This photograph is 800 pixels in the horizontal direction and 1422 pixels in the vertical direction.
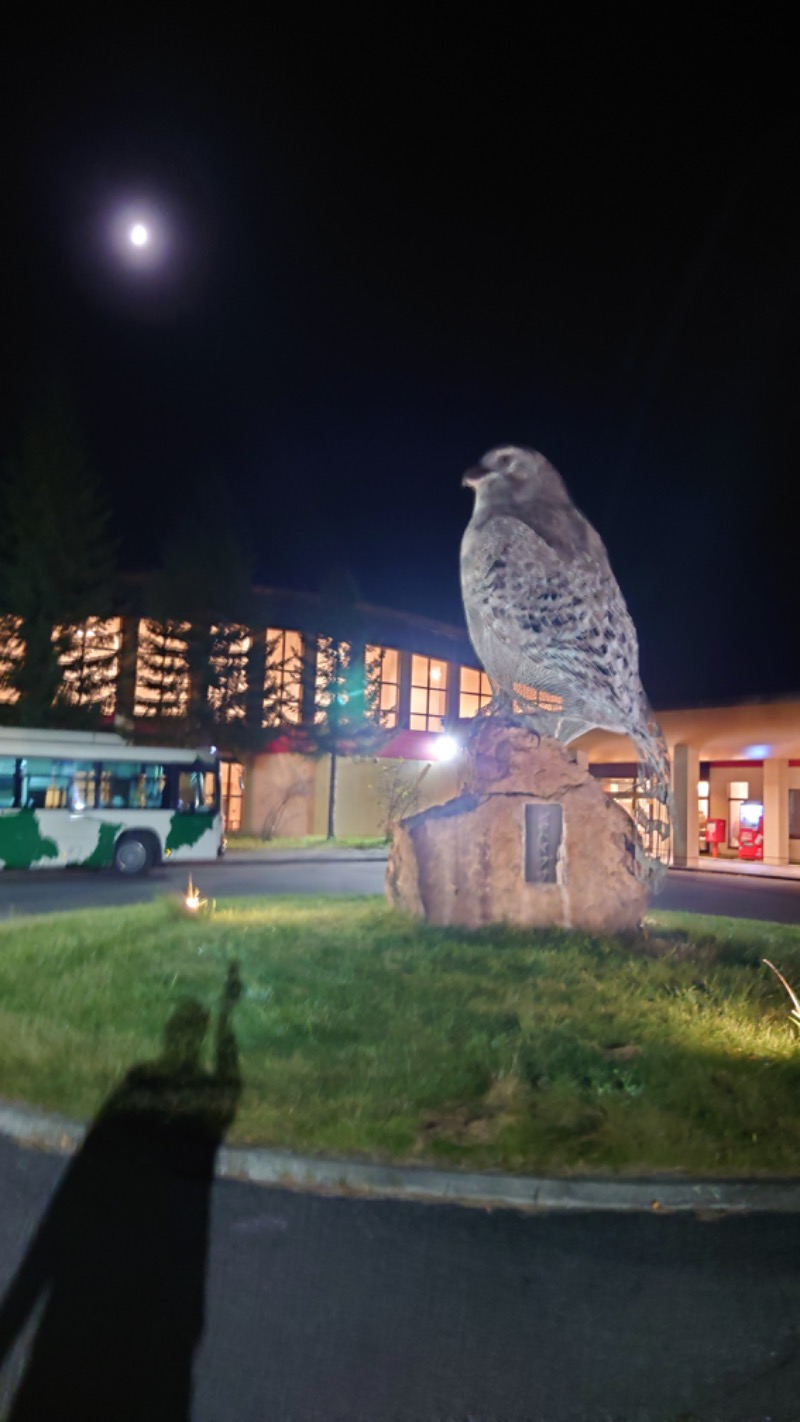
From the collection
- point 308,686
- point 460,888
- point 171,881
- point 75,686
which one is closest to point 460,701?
point 308,686

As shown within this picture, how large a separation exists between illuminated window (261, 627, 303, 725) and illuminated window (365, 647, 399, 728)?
9.18ft

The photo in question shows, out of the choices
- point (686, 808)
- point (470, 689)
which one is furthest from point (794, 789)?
point (470, 689)

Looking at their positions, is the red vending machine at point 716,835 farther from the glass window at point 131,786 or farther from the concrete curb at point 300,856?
the glass window at point 131,786

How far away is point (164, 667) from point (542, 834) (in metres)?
23.6

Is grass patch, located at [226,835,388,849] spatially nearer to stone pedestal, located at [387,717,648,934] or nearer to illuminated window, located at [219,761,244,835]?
illuminated window, located at [219,761,244,835]

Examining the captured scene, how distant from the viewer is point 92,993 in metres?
8.39

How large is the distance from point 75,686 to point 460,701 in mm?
19496

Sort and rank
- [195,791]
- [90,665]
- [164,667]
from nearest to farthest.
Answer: [195,791] < [90,665] < [164,667]

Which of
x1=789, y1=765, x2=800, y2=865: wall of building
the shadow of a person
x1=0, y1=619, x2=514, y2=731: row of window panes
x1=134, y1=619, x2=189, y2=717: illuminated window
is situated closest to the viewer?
the shadow of a person

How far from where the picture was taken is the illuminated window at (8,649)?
30.2 m

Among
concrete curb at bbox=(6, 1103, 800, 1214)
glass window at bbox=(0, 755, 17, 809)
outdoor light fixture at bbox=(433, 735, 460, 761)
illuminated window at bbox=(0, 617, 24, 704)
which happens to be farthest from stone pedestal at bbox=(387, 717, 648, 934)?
illuminated window at bbox=(0, 617, 24, 704)

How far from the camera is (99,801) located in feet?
69.1

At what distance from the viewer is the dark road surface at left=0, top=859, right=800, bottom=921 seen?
57.0 feet

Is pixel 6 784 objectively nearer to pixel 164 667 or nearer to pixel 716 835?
pixel 164 667
